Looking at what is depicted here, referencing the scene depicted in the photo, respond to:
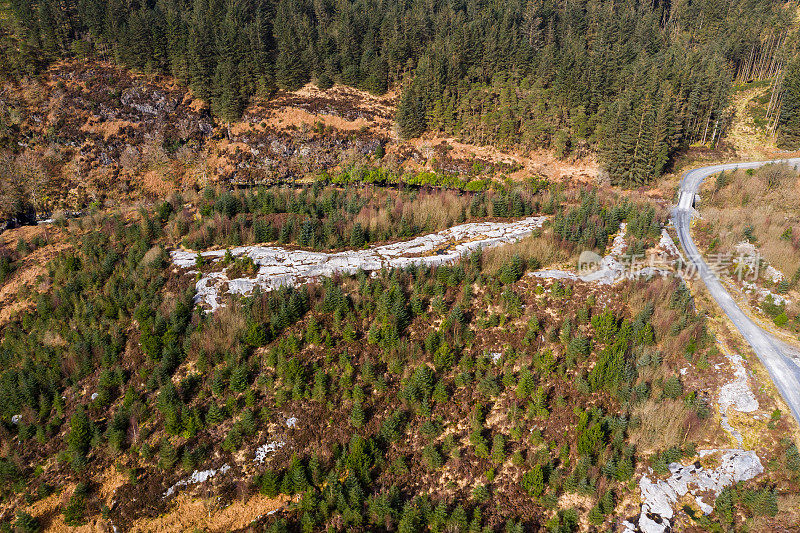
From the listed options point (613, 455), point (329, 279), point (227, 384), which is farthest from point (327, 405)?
A: point (613, 455)

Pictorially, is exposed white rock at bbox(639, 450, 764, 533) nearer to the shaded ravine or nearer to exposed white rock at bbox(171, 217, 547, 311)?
the shaded ravine

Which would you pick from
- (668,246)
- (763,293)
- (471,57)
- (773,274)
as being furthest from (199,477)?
(471,57)

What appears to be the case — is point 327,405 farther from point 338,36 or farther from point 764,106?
point 764,106

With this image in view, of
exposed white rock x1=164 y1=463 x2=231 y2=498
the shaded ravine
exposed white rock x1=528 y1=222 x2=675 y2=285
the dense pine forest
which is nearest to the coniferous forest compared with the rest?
exposed white rock x1=164 y1=463 x2=231 y2=498

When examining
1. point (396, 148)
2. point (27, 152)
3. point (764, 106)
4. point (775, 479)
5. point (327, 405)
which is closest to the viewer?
point (775, 479)

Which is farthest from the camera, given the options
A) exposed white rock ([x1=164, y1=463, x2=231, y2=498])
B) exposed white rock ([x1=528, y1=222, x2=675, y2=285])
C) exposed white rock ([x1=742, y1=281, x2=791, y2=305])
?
exposed white rock ([x1=528, y1=222, x2=675, y2=285])

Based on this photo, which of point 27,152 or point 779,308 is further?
point 27,152
